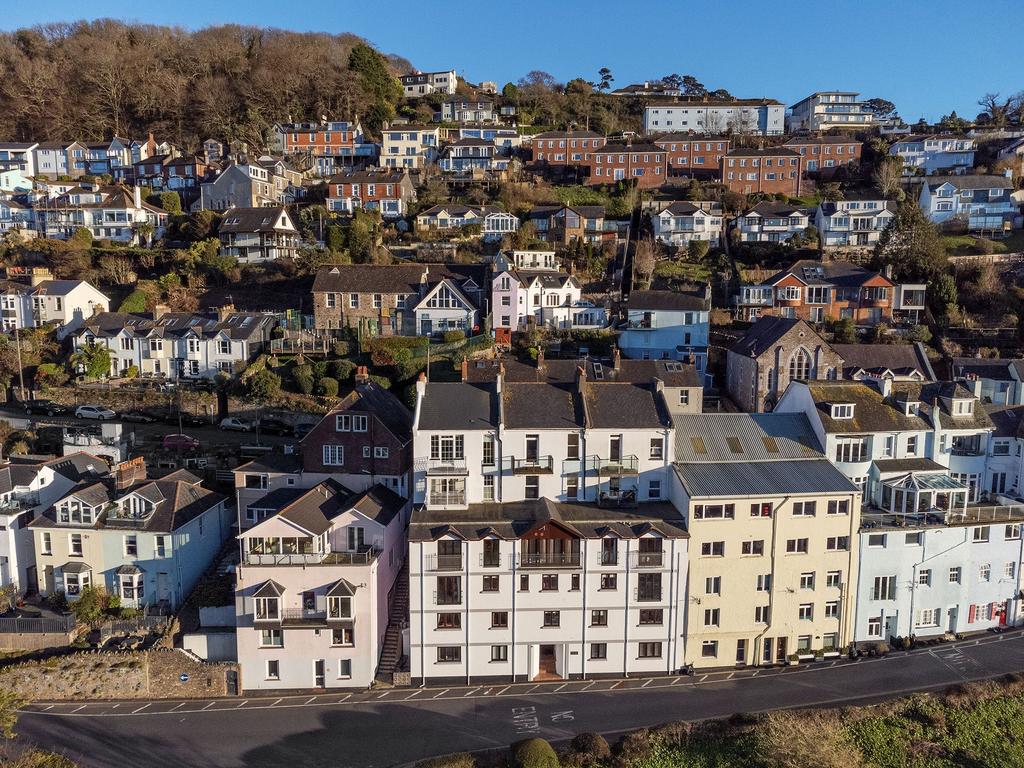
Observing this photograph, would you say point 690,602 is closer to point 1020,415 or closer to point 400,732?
point 400,732

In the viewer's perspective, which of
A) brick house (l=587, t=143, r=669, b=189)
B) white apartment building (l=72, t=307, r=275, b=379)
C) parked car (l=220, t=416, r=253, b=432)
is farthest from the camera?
brick house (l=587, t=143, r=669, b=189)

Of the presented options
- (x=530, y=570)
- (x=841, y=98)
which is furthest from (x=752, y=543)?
(x=841, y=98)

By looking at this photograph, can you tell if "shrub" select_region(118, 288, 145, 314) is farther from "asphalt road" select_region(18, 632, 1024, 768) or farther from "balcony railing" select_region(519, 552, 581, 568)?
"balcony railing" select_region(519, 552, 581, 568)

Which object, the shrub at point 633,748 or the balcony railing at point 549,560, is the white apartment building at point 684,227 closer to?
the balcony railing at point 549,560

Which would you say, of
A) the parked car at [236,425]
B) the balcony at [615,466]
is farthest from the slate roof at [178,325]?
the balcony at [615,466]

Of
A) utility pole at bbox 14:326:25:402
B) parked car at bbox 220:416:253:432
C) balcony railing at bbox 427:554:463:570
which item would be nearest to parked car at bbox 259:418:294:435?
parked car at bbox 220:416:253:432

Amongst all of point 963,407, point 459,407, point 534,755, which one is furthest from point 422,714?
point 963,407
